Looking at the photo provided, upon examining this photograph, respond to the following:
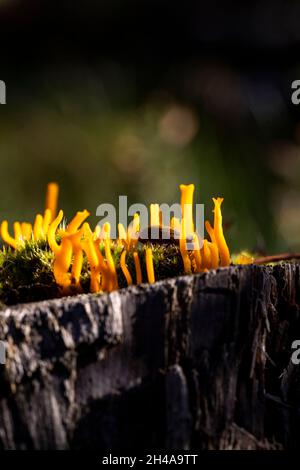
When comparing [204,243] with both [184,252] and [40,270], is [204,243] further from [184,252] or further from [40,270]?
[40,270]

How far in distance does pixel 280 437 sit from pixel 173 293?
48 centimetres

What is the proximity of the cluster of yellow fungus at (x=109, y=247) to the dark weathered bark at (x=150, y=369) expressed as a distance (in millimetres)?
96

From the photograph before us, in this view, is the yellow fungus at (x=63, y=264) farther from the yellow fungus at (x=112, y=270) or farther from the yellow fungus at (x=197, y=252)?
the yellow fungus at (x=197, y=252)

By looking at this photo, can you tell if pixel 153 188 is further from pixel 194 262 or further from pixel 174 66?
pixel 194 262

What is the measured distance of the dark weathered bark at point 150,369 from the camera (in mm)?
1201

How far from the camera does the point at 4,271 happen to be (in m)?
1.50

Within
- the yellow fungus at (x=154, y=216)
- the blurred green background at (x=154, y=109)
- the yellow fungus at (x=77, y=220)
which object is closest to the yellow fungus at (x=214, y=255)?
the yellow fungus at (x=154, y=216)

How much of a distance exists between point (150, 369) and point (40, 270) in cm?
39

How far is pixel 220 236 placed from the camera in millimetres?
1437

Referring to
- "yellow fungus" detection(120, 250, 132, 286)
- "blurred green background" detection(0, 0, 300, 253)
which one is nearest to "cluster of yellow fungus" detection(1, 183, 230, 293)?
"yellow fungus" detection(120, 250, 132, 286)

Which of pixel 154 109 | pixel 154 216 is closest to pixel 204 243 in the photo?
pixel 154 216

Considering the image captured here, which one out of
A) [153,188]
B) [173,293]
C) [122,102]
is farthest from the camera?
[122,102]

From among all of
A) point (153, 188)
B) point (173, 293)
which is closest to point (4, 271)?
point (173, 293)

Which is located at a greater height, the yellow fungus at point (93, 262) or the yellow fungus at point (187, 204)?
the yellow fungus at point (187, 204)
